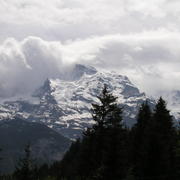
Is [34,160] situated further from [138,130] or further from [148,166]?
[148,166]

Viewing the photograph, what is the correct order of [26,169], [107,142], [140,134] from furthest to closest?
[26,169], [140,134], [107,142]

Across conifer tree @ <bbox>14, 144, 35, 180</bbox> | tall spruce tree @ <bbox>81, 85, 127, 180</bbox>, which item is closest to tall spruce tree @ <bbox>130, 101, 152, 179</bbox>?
tall spruce tree @ <bbox>81, 85, 127, 180</bbox>

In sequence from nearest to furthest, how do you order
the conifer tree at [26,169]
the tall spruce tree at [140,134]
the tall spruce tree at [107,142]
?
the tall spruce tree at [107,142], the tall spruce tree at [140,134], the conifer tree at [26,169]

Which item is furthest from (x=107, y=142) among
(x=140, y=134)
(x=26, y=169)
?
(x=26, y=169)

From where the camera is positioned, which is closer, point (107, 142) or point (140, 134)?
point (107, 142)

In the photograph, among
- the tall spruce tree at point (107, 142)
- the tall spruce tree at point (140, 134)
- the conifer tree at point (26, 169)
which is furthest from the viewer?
the conifer tree at point (26, 169)

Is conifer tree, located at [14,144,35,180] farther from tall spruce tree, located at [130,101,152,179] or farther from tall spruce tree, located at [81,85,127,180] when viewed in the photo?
tall spruce tree, located at [130,101,152,179]

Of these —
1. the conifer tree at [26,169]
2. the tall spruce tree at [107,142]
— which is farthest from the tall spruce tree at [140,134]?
the conifer tree at [26,169]

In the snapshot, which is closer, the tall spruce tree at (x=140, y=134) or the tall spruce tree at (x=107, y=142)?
the tall spruce tree at (x=107, y=142)

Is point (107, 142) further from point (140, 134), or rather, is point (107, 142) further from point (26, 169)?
point (26, 169)

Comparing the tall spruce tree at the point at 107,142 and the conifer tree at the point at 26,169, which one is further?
the conifer tree at the point at 26,169

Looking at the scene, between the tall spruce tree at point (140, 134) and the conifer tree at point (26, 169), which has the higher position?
the tall spruce tree at point (140, 134)

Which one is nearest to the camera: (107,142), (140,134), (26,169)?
(107,142)

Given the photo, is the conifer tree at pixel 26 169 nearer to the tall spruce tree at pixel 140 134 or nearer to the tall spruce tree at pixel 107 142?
the tall spruce tree at pixel 107 142
